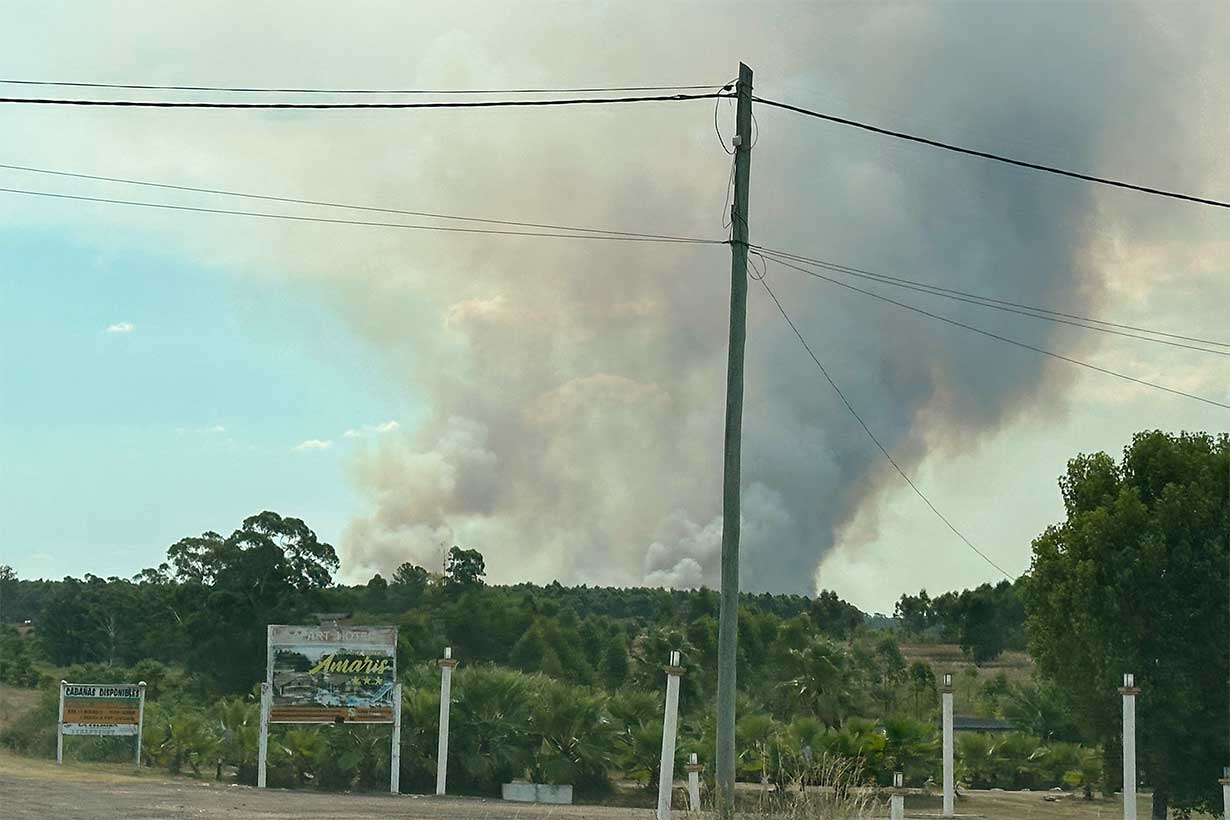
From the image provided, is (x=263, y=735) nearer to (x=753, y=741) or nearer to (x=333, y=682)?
(x=333, y=682)

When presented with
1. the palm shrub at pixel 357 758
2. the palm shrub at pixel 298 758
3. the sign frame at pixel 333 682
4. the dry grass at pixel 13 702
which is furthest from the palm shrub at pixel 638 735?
the dry grass at pixel 13 702

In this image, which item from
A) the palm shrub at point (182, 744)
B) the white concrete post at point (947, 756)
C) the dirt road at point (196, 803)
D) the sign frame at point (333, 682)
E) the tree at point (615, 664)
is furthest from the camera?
the tree at point (615, 664)

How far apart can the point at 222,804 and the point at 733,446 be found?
11.4 meters

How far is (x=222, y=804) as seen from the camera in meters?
22.8

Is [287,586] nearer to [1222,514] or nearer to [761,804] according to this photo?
[1222,514]

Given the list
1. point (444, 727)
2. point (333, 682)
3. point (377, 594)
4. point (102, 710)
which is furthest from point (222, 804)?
point (377, 594)

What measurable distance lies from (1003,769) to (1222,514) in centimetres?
1097

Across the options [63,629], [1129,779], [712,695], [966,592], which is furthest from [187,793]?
[966,592]

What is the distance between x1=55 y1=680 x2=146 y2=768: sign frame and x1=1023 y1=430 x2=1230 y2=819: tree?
20433mm

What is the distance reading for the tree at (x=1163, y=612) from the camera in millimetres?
29625

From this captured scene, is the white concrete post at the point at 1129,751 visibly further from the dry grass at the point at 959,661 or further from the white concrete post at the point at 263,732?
the dry grass at the point at 959,661

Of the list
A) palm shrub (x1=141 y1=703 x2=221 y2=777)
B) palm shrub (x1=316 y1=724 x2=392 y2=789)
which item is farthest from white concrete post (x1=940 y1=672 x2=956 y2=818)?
palm shrub (x1=141 y1=703 x2=221 y2=777)

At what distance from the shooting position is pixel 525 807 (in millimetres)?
25750

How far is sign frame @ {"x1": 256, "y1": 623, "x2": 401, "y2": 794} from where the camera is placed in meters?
29.4
